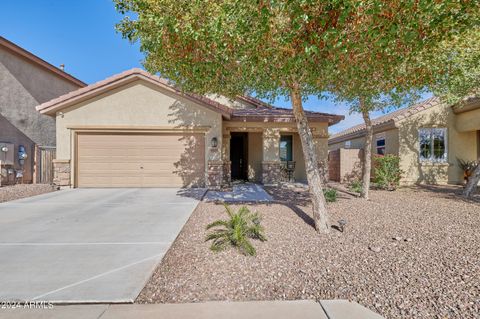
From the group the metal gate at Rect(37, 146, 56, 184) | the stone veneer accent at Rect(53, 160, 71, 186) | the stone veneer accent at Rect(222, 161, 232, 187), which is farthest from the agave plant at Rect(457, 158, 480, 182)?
the metal gate at Rect(37, 146, 56, 184)

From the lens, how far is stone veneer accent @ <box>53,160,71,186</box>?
10.7 meters

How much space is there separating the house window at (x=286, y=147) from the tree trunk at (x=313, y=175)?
8.35 m

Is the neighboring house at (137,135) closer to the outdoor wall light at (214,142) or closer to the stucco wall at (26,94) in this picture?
the outdoor wall light at (214,142)

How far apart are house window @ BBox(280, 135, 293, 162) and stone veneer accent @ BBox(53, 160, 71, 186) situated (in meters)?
10.4

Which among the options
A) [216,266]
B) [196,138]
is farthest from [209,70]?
[196,138]

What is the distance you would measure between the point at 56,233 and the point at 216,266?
377cm

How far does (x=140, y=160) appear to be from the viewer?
36.8ft

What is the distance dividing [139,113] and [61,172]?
4.22 meters

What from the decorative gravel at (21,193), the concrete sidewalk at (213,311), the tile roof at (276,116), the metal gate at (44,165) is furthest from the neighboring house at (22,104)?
the concrete sidewalk at (213,311)

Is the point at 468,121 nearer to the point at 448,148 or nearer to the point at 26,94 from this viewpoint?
the point at 448,148

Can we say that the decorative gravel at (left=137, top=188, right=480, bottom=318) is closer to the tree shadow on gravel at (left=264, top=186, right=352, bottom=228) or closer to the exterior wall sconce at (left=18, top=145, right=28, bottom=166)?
the tree shadow on gravel at (left=264, top=186, right=352, bottom=228)

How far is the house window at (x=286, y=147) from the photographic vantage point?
14.0 meters

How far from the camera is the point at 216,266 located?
3684 mm

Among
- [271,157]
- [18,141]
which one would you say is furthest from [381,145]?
[18,141]
